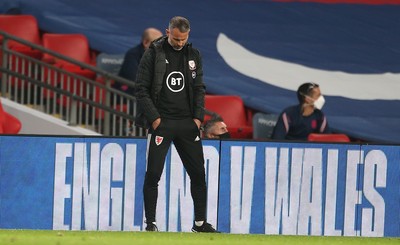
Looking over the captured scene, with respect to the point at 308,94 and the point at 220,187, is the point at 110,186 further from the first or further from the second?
the point at 308,94

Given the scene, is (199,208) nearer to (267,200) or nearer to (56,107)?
(267,200)

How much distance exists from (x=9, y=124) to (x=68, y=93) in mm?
1207

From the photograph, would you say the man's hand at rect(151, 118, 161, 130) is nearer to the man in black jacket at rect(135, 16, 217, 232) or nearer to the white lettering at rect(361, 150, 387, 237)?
the man in black jacket at rect(135, 16, 217, 232)

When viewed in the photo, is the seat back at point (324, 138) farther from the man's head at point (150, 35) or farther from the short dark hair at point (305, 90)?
the man's head at point (150, 35)

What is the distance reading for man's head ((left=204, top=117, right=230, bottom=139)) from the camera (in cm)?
1240

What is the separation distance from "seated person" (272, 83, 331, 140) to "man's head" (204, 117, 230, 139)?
1.43 m

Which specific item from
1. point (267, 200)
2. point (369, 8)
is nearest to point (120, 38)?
point (369, 8)

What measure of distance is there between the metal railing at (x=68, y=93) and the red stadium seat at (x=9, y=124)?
109cm

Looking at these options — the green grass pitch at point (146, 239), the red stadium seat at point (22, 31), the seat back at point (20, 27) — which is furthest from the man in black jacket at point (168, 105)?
the seat back at point (20, 27)

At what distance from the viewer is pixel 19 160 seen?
1180cm

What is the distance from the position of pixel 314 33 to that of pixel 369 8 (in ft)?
4.47

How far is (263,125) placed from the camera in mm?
14812

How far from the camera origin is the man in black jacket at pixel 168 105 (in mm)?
10195

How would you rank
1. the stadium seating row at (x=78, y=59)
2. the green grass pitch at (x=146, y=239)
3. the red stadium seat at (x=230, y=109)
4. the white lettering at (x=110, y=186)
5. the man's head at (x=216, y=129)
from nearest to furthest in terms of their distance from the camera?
the green grass pitch at (x=146, y=239)
the white lettering at (x=110, y=186)
the man's head at (x=216, y=129)
the stadium seating row at (x=78, y=59)
the red stadium seat at (x=230, y=109)
